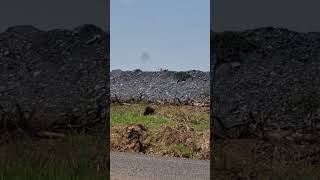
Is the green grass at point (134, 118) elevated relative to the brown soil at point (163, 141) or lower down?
elevated

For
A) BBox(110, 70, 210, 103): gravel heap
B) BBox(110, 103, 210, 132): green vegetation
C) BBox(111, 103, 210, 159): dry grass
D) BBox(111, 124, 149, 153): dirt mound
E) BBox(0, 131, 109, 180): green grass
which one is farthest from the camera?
BBox(110, 70, 210, 103): gravel heap

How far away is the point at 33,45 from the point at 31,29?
19.6 inches

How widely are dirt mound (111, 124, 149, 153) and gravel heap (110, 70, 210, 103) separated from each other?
253 centimetres

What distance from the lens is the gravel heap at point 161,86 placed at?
1359cm

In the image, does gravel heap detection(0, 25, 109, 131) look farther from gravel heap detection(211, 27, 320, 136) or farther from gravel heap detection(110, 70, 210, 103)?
gravel heap detection(110, 70, 210, 103)

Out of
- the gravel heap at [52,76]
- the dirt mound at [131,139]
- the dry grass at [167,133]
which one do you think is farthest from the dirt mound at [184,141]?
the gravel heap at [52,76]

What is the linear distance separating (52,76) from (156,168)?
3.04m

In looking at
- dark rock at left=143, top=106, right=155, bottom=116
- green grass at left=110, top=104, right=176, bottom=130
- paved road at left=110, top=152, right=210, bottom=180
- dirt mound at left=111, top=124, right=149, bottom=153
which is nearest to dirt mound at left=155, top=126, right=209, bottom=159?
dirt mound at left=111, top=124, right=149, bottom=153

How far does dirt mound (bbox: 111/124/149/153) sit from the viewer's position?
990 cm

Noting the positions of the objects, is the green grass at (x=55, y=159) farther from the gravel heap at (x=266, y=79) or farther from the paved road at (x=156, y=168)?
the gravel heap at (x=266, y=79)

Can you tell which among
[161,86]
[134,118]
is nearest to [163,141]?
[134,118]

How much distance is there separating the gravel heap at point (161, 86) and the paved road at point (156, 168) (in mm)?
4068

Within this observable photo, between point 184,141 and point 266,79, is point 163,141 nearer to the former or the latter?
point 184,141

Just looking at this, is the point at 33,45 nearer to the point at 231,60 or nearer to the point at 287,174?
the point at 231,60
